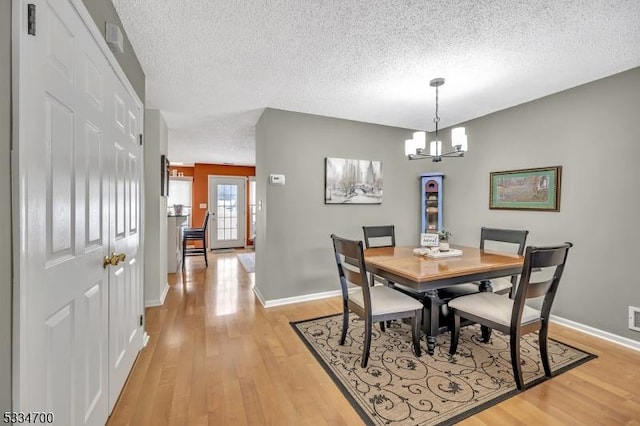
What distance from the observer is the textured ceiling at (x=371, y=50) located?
5.38 feet

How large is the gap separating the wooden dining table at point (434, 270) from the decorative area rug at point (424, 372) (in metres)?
0.27

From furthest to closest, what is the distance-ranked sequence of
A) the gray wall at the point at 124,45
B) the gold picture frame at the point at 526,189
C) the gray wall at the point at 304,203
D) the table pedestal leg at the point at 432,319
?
the gray wall at the point at 304,203, the gold picture frame at the point at 526,189, the table pedestal leg at the point at 432,319, the gray wall at the point at 124,45

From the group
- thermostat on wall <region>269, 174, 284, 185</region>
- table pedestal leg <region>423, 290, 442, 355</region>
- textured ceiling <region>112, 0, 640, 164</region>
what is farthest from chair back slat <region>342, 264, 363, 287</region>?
textured ceiling <region>112, 0, 640, 164</region>

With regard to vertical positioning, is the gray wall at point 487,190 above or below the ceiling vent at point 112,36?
below

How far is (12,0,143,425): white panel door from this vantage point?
82 cm

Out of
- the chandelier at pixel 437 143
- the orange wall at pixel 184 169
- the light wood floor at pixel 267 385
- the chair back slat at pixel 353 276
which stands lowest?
the light wood floor at pixel 267 385

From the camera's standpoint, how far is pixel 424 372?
1943 millimetres

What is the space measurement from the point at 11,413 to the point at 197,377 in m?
1.23

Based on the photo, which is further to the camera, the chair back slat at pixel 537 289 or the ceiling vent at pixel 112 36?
the chair back slat at pixel 537 289

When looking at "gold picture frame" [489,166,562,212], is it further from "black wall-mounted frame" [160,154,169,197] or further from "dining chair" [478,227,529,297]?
"black wall-mounted frame" [160,154,169,197]

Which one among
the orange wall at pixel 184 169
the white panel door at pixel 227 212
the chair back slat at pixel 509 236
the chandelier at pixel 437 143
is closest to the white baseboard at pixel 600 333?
the chair back slat at pixel 509 236

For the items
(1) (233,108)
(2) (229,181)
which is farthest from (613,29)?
(2) (229,181)

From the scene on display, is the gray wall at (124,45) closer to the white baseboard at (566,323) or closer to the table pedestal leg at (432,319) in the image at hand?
the white baseboard at (566,323)

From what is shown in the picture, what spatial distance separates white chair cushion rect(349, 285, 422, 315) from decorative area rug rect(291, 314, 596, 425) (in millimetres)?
410
